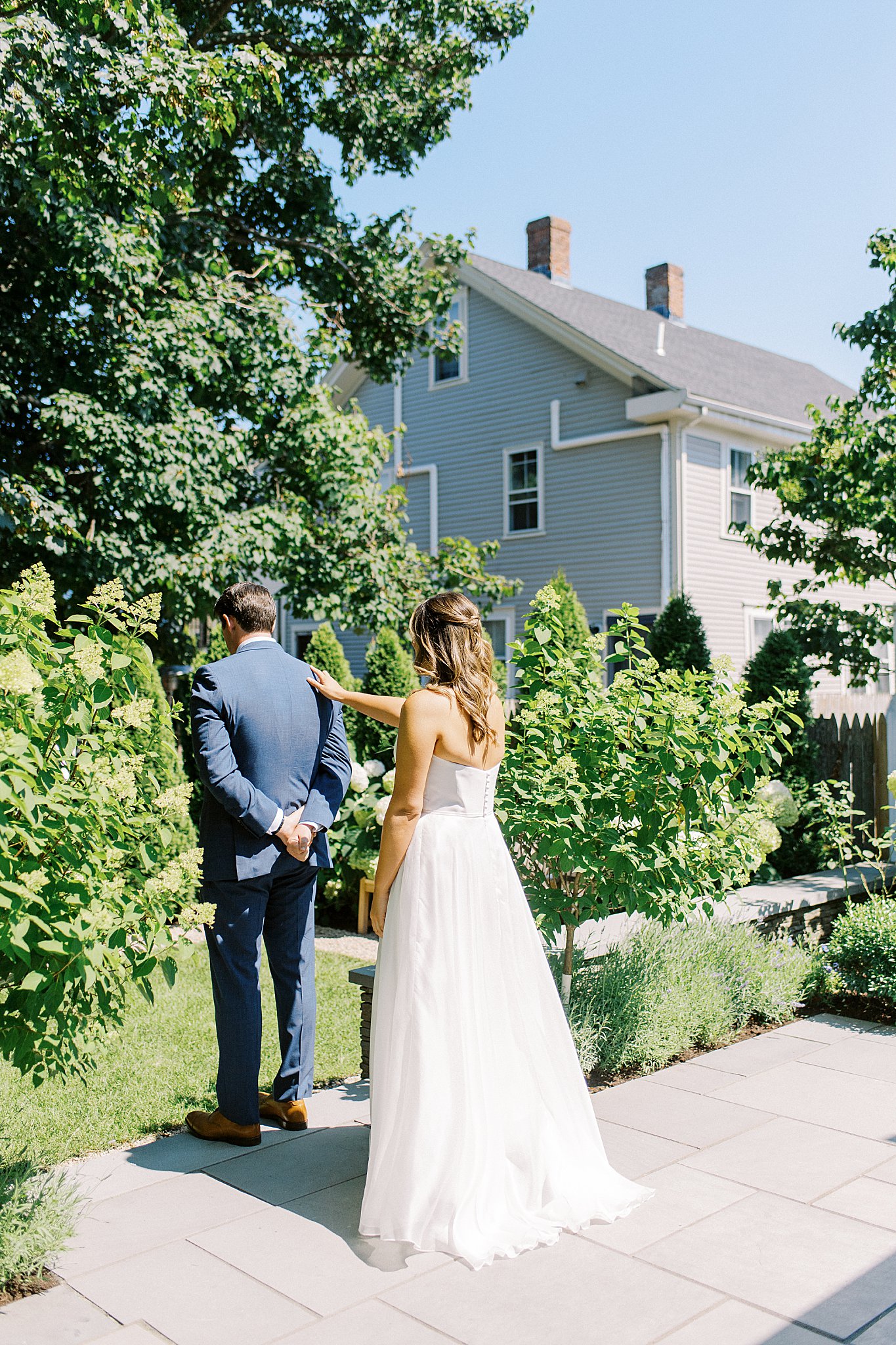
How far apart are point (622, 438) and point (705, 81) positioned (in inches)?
381

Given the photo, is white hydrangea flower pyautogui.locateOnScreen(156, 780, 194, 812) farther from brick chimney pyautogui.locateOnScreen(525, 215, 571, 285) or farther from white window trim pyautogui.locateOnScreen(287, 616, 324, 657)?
brick chimney pyautogui.locateOnScreen(525, 215, 571, 285)

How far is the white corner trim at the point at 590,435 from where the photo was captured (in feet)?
58.9

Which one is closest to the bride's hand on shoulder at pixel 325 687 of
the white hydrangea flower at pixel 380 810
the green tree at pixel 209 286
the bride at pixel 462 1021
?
the bride at pixel 462 1021

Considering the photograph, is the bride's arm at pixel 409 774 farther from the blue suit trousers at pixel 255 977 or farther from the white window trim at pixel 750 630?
the white window trim at pixel 750 630

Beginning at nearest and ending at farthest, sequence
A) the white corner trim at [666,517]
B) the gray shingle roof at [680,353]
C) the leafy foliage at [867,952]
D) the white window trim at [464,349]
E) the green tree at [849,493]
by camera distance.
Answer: the leafy foliage at [867,952], the green tree at [849,493], the white corner trim at [666,517], the gray shingle roof at [680,353], the white window trim at [464,349]

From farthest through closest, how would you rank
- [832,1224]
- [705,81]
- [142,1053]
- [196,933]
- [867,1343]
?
[705,81] → [196,933] → [142,1053] → [832,1224] → [867,1343]

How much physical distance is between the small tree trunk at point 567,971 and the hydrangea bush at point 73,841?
234cm

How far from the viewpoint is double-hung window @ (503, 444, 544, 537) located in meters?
19.7

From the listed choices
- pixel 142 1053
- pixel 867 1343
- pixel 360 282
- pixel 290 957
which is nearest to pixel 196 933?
pixel 142 1053

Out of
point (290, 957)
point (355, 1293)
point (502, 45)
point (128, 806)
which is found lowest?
point (355, 1293)

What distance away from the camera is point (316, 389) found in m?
12.5

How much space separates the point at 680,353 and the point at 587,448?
3953mm

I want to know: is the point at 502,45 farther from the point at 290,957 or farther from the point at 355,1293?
the point at 355,1293

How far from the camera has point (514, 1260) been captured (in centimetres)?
327
